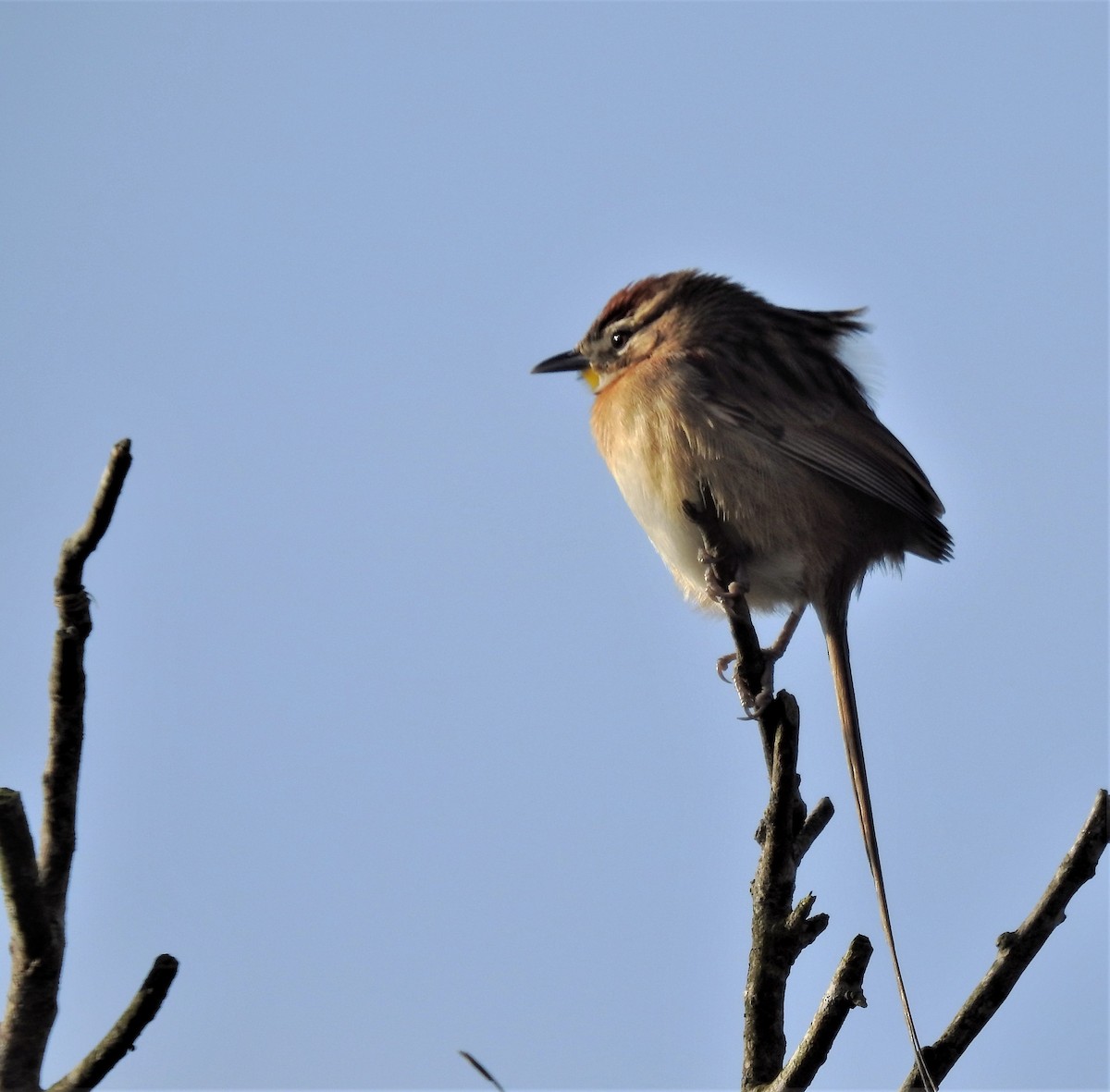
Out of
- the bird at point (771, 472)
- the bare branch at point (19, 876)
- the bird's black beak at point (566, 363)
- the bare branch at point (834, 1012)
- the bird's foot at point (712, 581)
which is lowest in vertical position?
the bare branch at point (834, 1012)

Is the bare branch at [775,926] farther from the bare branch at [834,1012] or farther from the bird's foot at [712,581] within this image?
the bird's foot at [712,581]

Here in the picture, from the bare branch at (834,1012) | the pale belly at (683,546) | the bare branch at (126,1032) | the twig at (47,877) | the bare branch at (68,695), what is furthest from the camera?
the pale belly at (683,546)

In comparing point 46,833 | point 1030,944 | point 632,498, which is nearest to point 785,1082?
point 1030,944

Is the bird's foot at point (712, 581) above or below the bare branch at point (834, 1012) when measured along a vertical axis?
above

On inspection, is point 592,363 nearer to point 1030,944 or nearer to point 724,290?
point 724,290

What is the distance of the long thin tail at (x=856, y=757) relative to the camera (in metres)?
4.28

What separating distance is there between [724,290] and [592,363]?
806mm

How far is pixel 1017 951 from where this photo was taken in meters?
3.93

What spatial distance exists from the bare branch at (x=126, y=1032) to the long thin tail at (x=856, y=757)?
203 centimetres

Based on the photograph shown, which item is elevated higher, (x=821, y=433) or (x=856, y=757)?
(x=821, y=433)

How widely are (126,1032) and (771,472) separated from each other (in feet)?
12.2

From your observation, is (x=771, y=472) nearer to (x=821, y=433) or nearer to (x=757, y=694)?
(x=821, y=433)

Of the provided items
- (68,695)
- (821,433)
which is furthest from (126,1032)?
(821,433)

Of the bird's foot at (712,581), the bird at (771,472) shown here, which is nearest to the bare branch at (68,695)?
the bird's foot at (712,581)
